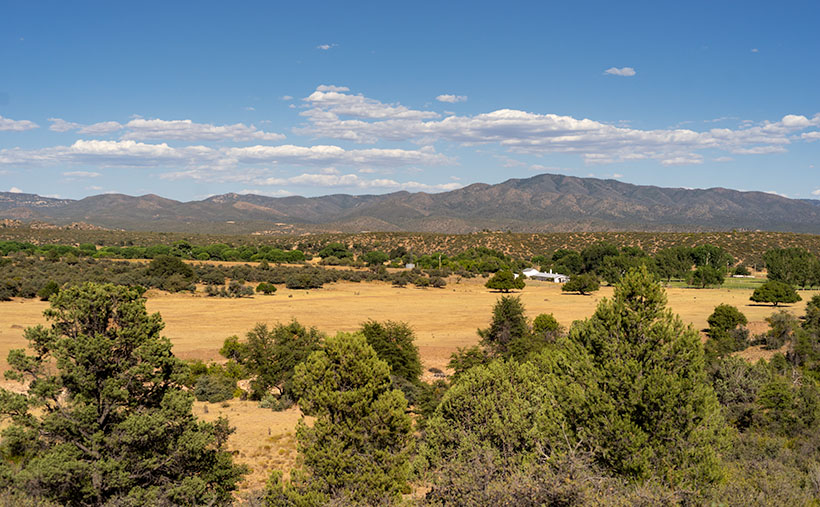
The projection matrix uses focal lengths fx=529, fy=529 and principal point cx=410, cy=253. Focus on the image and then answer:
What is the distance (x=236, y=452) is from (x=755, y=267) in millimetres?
110650

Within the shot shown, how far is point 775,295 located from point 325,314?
48000mm

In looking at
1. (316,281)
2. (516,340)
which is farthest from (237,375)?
(316,281)

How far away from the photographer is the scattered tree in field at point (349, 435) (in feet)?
38.0

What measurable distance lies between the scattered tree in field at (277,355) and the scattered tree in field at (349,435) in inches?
541

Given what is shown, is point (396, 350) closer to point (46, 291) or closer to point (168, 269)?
point (46, 291)

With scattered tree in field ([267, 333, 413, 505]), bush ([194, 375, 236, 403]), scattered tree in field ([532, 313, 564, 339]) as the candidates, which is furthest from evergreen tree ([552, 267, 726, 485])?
scattered tree in field ([532, 313, 564, 339])

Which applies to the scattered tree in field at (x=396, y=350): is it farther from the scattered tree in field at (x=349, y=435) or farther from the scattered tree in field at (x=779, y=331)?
the scattered tree in field at (x=779, y=331)

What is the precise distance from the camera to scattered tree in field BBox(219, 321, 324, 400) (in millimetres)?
26359

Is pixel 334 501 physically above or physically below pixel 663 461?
below

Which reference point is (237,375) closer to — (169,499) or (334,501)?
(169,499)

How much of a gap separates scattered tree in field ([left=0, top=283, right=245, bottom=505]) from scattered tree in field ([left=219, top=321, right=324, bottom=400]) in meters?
13.0

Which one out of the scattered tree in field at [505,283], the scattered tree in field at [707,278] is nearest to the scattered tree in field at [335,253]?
the scattered tree in field at [505,283]

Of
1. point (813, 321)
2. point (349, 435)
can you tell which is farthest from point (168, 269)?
point (813, 321)

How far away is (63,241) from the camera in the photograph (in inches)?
4412
